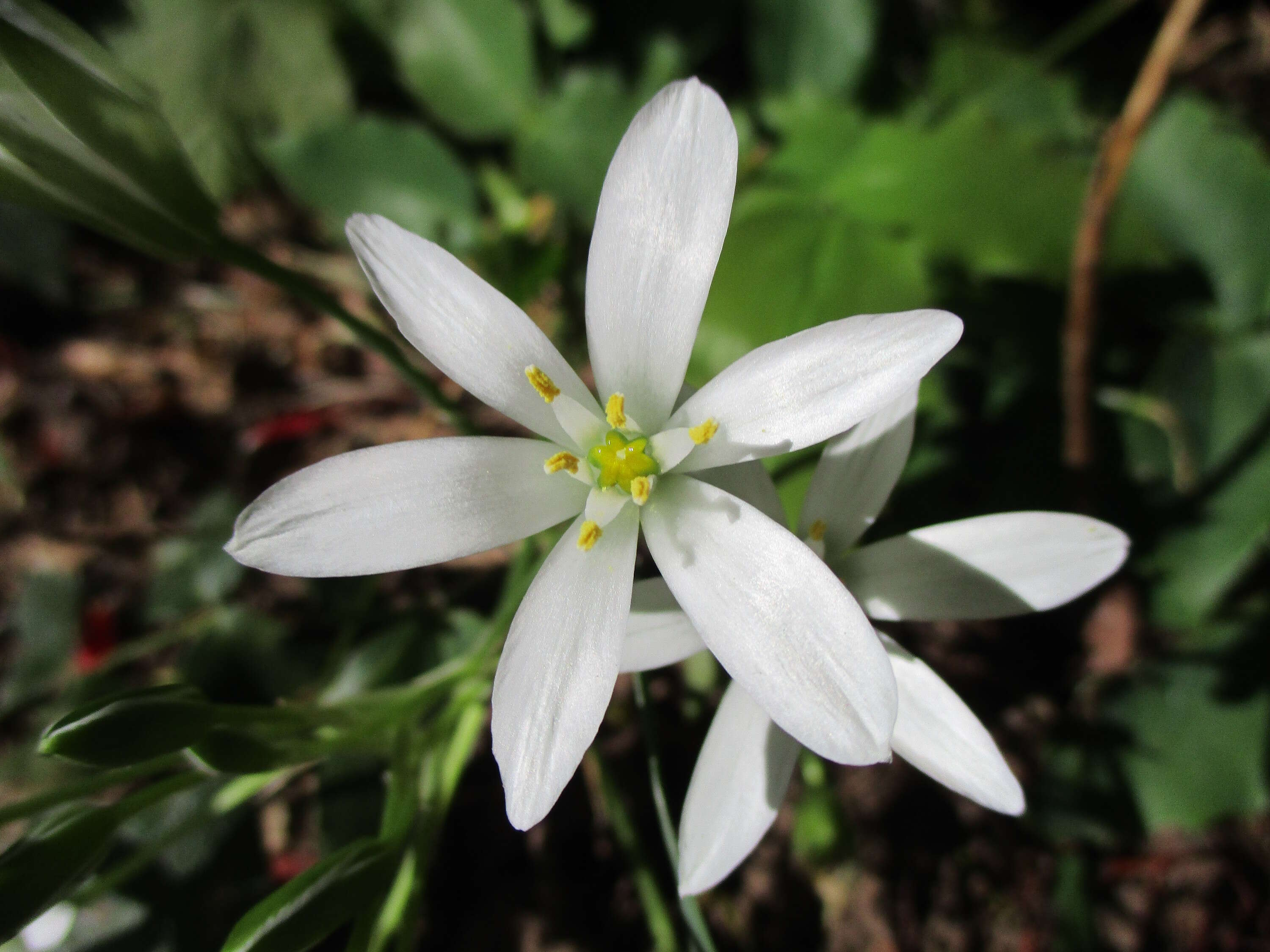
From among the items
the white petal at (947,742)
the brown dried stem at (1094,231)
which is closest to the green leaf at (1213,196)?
the brown dried stem at (1094,231)

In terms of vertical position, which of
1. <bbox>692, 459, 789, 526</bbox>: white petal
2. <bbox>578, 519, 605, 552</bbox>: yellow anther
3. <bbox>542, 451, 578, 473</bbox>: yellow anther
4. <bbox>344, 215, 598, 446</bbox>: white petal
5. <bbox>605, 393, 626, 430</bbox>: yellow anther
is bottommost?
<bbox>578, 519, 605, 552</bbox>: yellow anther

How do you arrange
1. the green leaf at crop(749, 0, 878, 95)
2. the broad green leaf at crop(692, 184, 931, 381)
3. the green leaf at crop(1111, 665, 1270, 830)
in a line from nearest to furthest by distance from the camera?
the broad green leaf at crop(692, 184, 931, 381), the green leaf at crop(1111, 665, 1270, 830), the green leaf at crop(749, 0, 878, 95)

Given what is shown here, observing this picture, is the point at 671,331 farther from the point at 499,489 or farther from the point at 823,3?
the point at 823,3

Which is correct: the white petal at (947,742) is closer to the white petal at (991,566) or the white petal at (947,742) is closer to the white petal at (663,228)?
the white petal at (991,566)

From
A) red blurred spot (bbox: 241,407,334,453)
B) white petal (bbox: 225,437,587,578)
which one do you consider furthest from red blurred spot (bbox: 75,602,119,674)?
white petal (bbox: 225,437,587,578)

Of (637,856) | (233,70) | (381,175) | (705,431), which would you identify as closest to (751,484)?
(705,431)

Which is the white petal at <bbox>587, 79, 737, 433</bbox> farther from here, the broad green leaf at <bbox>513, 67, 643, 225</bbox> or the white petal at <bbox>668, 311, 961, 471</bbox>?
the broad green leaf at <bbox>513, 67, 643, 225</bbox>
